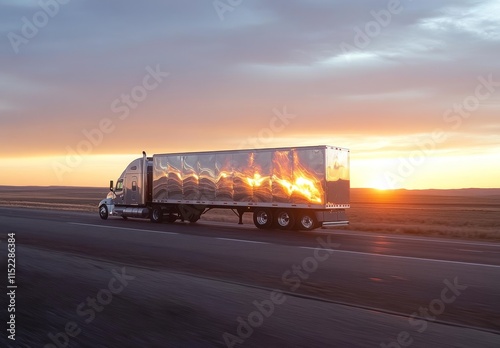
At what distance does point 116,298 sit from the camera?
31.2ft

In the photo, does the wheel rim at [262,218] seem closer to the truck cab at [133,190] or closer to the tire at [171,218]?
the tire at [171,218]

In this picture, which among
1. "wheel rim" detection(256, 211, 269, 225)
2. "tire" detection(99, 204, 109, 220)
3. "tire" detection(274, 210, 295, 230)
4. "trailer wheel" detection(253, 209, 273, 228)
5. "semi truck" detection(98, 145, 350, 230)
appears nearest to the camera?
"semi truck" detection(98, 145, 350, 230)

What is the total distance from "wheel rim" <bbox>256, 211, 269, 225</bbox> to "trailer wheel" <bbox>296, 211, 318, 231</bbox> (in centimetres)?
160

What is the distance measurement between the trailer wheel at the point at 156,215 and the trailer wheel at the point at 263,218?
6.64 m

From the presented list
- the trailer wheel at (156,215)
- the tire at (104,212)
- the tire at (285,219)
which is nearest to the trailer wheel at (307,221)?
the tire at (285,219)

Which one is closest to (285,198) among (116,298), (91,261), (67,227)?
(67,227)

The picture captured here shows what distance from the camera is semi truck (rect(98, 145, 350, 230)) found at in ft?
81.4

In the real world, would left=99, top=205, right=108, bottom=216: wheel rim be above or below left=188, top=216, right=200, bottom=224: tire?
above

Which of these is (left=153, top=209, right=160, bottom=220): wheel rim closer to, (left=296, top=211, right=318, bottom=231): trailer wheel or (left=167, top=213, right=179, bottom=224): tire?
(left=167, top=213, right=179, bottom=224): tire

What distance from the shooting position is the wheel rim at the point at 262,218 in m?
26.4

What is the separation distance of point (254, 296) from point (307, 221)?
51.4 feet

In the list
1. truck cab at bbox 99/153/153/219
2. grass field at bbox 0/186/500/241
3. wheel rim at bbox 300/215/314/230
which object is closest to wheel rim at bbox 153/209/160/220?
truck cab at bbox 99/153/153/219

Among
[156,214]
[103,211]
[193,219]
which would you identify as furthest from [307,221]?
[103,211]

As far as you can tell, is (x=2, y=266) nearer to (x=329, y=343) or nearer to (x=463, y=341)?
(x=329, y=343)
